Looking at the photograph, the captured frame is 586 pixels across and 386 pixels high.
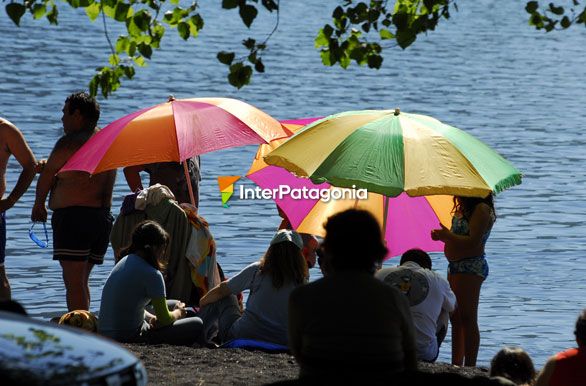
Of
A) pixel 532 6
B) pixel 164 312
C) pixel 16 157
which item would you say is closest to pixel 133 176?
pixel 16 157

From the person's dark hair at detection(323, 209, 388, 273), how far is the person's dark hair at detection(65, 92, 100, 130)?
4.68 metres

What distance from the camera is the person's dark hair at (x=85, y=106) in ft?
33.7

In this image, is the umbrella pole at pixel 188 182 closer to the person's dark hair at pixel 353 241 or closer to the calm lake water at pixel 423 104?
the calm lake water at pixel 423 104

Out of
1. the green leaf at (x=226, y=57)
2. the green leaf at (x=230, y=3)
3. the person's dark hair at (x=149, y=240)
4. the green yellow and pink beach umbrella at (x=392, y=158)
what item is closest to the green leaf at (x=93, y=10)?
the green leaf at (x=226, y=57)

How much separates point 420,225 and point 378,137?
1.33 m

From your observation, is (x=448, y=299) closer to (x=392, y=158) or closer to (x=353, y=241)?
(x=392, y=158)

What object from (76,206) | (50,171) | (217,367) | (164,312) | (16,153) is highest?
(16,153)

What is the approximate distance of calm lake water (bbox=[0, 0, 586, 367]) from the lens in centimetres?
1507

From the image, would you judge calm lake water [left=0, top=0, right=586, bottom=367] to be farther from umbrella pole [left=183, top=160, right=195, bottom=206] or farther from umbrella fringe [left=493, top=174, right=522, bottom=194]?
umbrella fringe [left=493, top=174, right=522, bottom=194]

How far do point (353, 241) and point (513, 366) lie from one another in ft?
7.38

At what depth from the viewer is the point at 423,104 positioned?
31031 mm

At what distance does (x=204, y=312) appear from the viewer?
10.2m

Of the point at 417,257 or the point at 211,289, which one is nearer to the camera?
the point at 417,257

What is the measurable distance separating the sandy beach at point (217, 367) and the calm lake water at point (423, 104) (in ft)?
8.34
